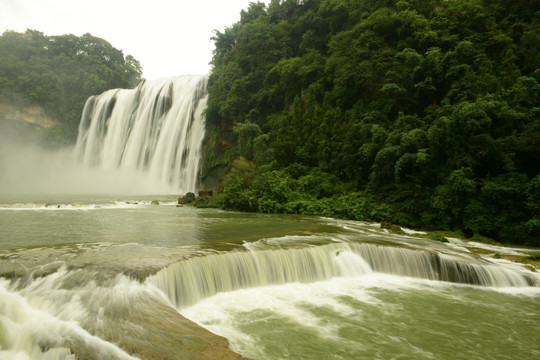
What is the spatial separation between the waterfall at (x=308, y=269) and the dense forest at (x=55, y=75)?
155ft

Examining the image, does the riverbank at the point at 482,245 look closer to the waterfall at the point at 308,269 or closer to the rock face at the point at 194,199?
the waterfall at the point at 308,269

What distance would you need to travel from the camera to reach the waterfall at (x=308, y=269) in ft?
20.8

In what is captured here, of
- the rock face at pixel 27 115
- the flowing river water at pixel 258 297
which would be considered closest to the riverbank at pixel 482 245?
the flowing river water at pixel 258 297

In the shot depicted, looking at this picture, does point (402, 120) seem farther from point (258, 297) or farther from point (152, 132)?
point (152, 132)

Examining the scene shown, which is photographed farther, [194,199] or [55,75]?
[55,75]

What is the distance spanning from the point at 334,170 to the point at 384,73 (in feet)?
23.2

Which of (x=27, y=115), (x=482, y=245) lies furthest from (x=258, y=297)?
(x=27, y=115)

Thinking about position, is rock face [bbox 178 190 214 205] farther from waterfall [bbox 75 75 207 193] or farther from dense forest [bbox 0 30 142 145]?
dense forest [bbox 0 30 142 145]

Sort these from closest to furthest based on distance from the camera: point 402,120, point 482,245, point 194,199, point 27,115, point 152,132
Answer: point 482,245 → point 402,120 → point 194,199 → point 152,132 → point 27,115

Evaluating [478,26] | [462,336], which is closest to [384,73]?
[478,26]

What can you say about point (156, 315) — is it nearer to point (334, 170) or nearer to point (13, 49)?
point (334, 170)

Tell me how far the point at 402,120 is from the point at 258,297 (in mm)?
12308

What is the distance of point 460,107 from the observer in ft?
42.1

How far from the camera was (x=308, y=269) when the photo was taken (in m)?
A: 7.89
